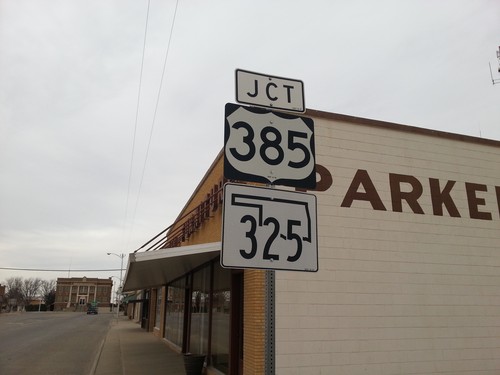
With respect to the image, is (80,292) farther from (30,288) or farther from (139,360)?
(139,360)

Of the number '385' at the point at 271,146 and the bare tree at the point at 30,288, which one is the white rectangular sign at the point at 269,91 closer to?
the number '385' at the point at 271,146

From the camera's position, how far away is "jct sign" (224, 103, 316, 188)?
336 centimetres

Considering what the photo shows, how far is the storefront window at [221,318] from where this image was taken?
33.7 ft

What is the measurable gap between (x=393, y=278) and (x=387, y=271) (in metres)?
0.18

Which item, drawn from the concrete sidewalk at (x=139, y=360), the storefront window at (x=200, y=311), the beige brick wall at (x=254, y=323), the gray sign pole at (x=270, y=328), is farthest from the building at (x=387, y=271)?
the gray sign pole at (x=270, y=328)

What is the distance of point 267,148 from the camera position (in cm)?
348

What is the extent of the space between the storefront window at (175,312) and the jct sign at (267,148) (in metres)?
14.1

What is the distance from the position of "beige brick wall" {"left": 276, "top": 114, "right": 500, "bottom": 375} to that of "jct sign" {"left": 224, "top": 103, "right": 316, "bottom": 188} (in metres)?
4.71

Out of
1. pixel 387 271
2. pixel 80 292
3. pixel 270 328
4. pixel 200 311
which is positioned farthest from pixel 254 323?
pixel 80 292

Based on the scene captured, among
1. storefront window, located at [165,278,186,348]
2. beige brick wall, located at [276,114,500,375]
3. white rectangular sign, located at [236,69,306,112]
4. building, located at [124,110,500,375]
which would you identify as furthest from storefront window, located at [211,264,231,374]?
white rectangular sign, located at [236,69,306,112]

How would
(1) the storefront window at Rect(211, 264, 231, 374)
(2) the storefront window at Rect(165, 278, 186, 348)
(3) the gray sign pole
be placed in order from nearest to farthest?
1. (3) the gray sign pole
2. (1) the storefront window at Rect(211, 264, 231, 374)
3. (2) the storefront window at Rect(165, 278, 186, 348)

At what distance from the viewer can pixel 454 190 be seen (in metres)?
9.68

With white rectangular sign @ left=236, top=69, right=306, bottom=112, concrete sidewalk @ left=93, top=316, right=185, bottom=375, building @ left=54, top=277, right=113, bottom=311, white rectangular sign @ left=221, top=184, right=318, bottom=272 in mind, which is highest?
building @ left=54, top=277, right=113, bottom=311

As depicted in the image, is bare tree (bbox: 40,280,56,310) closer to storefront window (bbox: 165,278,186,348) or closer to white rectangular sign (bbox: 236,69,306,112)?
storefront window (bbox: 165,278,186,348)
